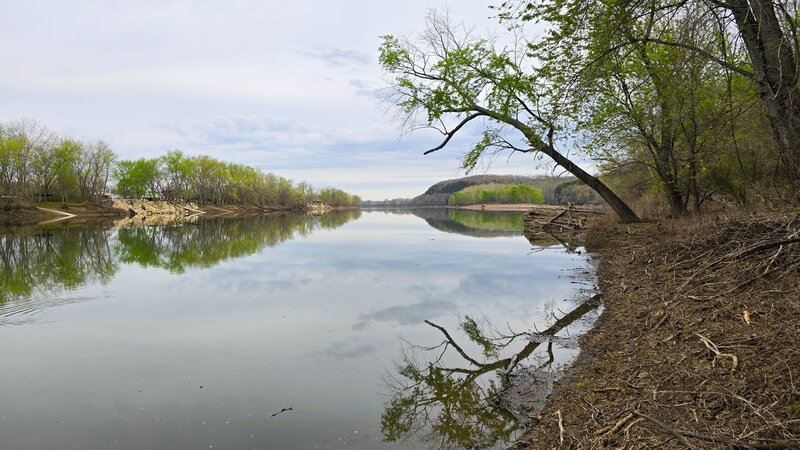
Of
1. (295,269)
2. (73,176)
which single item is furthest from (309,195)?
(295,269)

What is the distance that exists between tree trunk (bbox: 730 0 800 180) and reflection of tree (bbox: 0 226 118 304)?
17021 millimetres

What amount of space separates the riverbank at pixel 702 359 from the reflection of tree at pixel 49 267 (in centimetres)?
1389

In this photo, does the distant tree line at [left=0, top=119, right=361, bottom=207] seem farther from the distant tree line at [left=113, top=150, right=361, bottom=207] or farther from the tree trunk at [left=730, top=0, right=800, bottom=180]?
the tree trunk at [left=730, top=0, right=800, bottom=180]

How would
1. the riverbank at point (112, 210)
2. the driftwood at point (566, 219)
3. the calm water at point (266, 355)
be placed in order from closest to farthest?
the calm water at point (266, 355) → the driftwood at point (566, 219) → the riverbank at point (112, 210)

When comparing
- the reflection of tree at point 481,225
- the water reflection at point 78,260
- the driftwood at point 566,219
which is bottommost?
the reflection of tree at point 481,225

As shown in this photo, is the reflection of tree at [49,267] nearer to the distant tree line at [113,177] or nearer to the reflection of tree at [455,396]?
the reflection of tree at [455,396]

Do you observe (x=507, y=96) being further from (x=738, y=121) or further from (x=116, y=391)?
(x=116, y=391)

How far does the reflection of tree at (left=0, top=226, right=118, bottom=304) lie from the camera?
12.8 m

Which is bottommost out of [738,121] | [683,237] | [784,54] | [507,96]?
[683,237]

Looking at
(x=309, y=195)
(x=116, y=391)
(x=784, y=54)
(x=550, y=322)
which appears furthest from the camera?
(x=309, y=195)

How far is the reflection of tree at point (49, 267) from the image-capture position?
12750 millimetres

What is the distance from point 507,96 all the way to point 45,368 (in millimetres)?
16708

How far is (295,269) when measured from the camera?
1642 centimetres

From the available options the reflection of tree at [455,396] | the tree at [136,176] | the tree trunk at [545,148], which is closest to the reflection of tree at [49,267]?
the reflection of tree at [455,396]
